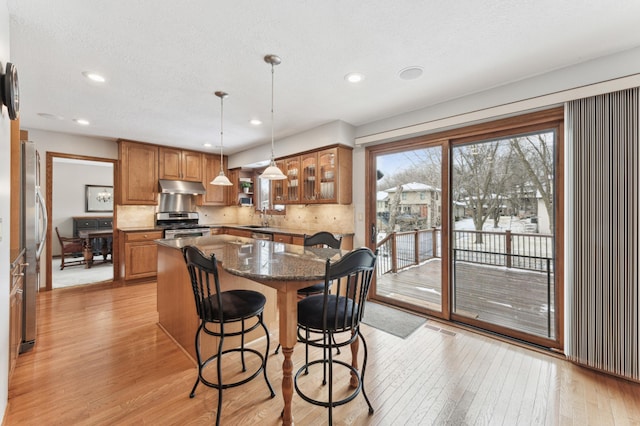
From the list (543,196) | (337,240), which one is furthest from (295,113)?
(543,196)

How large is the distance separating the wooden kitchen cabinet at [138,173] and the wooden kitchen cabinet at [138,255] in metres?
0.62

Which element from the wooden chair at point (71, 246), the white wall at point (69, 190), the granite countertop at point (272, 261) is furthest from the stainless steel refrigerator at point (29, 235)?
the white wall at point (69, 190)

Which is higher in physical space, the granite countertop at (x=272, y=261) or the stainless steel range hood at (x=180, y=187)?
the stainless steel range hood at (x=180, y=187)

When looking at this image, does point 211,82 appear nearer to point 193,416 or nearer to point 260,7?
point 260,7

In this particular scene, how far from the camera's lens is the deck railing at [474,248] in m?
2.81

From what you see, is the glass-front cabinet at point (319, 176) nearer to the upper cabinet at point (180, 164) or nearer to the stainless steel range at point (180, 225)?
the stainless steel range at point (180, 225)

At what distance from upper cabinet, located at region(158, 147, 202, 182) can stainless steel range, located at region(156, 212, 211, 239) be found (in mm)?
723

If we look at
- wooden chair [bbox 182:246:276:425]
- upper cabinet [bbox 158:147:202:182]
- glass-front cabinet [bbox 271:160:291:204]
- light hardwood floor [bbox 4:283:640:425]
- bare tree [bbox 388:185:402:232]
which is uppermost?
upper cabinet [bbox 158:147:202:182]

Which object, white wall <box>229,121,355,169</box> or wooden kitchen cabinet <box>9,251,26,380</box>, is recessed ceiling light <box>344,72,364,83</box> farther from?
A: wooden kitchen cabinet <box>9,251,26,380</box>

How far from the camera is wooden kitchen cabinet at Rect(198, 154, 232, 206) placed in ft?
19.3

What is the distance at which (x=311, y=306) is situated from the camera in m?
1.83

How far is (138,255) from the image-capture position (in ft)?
15.6

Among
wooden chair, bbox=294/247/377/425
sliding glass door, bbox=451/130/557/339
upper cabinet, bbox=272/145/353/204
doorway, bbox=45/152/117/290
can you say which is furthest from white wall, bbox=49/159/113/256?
sliding glass door, bbox=451/130/557/339

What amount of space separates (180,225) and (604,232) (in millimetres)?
5839
